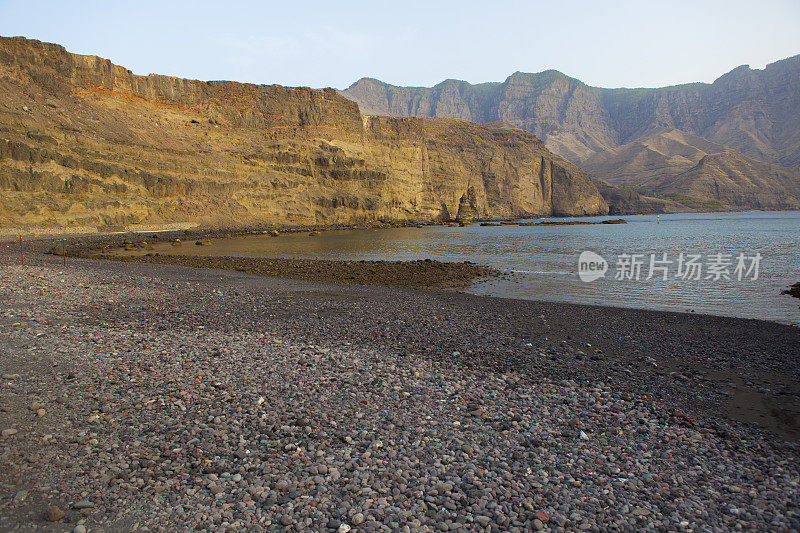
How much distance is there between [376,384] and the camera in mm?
6629

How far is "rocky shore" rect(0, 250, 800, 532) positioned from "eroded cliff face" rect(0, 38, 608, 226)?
39.9 m

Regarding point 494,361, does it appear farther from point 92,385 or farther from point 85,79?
point 85,79

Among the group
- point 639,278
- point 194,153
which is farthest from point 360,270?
point 194,153

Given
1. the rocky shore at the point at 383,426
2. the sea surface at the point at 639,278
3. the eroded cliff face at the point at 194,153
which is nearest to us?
the rocky shore at the point at 383,426

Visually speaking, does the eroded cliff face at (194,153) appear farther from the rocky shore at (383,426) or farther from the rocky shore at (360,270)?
the rocky shore at (383,426)

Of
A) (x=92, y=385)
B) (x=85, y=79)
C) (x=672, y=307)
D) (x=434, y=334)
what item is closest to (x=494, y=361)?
(x=434, y=334)

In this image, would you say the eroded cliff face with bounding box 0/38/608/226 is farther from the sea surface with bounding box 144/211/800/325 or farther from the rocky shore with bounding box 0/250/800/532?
the rocky shore with bounding box 0/250/800/532

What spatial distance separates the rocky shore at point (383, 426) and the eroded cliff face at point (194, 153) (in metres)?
39.9

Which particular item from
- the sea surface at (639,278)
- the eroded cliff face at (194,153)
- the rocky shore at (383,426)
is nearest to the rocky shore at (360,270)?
the sea surface at (639,278)

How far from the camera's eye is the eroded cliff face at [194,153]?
4231cm

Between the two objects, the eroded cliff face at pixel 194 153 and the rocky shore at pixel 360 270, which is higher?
the eroded cliff face at pixel 194 153

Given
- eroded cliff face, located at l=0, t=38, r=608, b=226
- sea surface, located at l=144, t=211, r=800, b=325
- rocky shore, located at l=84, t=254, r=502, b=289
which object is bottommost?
rocky shore, located at l=84, t=254, r=502, b=289

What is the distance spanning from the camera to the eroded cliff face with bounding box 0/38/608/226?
4231 centimetres

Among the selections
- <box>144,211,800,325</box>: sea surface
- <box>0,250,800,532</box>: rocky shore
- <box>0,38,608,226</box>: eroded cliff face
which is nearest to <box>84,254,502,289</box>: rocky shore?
<box>144,211,800,325</box>: sea surface
